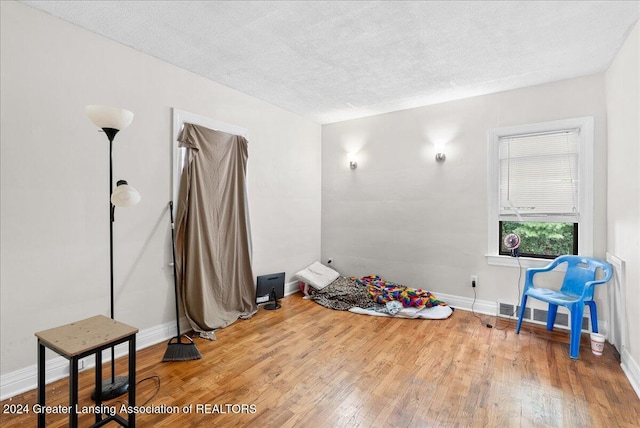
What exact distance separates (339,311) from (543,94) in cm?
344

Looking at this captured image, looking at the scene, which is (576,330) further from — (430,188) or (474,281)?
(430,188)

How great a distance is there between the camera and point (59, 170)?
2326 millimetres

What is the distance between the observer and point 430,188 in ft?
13.7

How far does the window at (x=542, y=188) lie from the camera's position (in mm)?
3240

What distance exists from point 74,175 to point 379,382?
111 inches

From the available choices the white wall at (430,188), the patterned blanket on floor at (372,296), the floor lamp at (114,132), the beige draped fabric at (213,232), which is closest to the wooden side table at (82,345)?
the floor lamp at (114,132)

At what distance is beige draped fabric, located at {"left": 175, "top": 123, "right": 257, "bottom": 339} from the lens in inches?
123

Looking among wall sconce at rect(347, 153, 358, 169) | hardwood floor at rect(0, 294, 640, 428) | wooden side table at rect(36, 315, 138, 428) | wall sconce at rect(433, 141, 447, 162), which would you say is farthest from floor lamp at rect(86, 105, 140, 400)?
wall sconce at rect(433, 141, 447, 162)

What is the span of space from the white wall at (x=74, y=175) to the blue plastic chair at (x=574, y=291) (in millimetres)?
3670

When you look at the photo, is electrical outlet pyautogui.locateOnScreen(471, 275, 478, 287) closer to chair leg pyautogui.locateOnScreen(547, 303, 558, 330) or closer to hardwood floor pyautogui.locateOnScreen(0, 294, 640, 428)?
hardwood floor pyautogui.locateOnScreen(0, 294, 640, 428)

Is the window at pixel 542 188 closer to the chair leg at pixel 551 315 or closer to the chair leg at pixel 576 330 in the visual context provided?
the chair leg at pixel 551 315

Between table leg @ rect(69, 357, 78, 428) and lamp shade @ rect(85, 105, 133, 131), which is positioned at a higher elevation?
lamp shade @ rect(85, 105, 133, 131)

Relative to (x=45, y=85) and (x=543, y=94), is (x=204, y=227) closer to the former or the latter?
(x=45, y=85)

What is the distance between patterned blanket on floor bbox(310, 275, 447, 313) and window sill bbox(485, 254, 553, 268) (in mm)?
809
